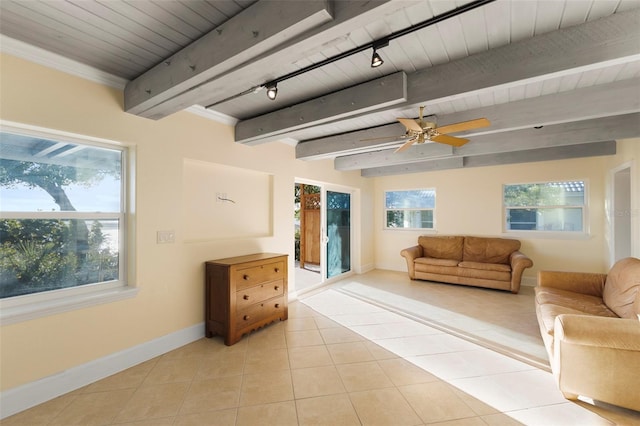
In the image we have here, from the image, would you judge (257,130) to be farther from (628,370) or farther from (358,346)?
(628,370)

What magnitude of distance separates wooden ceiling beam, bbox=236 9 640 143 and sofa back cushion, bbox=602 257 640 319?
6.75ft

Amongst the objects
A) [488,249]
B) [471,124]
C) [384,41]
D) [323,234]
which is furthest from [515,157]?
[384,41]

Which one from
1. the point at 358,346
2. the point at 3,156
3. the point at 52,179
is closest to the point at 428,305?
the point at 358,346

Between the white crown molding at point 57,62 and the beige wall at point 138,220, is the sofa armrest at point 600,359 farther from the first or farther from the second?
the white crown molding at point 57,62

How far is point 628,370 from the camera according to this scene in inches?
68.8

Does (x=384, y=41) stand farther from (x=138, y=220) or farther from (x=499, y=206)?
(x=499, y=206)

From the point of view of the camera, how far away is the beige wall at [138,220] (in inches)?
75.4

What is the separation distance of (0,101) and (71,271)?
1.33 metres

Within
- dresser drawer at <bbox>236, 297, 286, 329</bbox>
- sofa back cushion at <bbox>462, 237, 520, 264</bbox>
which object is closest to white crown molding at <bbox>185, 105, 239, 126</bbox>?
dresser drawer at <bbox>236, 297, 286, 329</bbox>

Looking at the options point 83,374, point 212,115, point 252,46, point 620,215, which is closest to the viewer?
point 252,46

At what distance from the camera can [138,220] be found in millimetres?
2504

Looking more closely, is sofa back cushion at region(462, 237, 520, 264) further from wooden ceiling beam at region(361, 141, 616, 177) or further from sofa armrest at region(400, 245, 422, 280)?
wooden ceiling beam at region(361, 141, 616, 177)

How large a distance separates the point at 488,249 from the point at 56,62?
6458 mm

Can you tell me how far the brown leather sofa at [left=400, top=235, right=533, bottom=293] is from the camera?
4625mm
